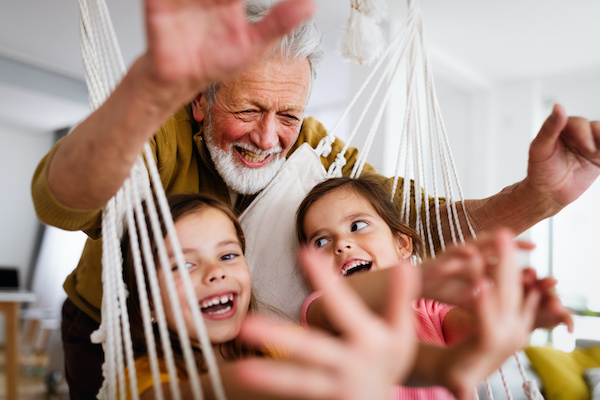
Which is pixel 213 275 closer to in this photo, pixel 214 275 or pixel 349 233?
pixel 214 275

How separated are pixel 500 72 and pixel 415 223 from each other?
4004 millimetres

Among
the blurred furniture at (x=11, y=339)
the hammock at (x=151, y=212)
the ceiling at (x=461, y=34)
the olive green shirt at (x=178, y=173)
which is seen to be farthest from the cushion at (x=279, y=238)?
the blurred furniture at (x=11, y=339)

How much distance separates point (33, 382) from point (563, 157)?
518 centimetres

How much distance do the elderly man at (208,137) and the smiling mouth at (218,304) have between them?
22 cm

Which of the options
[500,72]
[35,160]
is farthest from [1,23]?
[500,72]

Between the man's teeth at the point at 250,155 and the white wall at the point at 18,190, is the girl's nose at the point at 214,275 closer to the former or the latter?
the man's teeth at the point at 250,155

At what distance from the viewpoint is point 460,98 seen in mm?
5008

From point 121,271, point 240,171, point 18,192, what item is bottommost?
point 121,271

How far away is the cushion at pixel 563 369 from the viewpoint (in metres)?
2.63

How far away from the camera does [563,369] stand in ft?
8.93

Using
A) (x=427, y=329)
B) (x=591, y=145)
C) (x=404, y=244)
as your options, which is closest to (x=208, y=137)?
(x=404, y=244)

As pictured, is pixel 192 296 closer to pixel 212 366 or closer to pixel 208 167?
pixel 212 366

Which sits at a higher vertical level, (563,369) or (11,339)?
(11,339)

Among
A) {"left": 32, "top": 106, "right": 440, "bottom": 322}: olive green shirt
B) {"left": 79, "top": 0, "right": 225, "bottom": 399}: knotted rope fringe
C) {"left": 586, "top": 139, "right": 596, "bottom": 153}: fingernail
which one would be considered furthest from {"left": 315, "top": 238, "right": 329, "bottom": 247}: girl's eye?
A: {"left": 586, "top": 139, "right": 596, "bottom": 153}: fingernail
